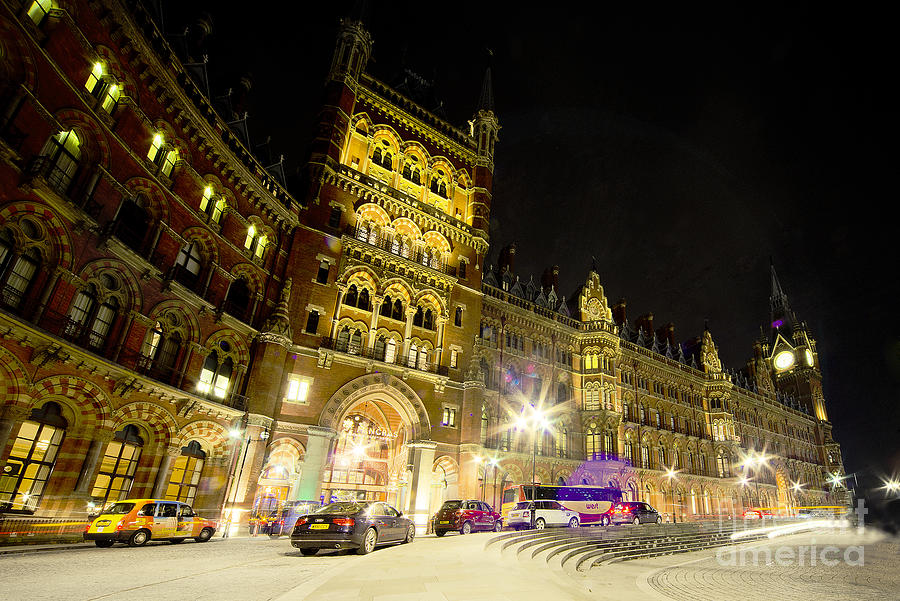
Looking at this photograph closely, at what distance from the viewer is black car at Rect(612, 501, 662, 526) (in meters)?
29.2

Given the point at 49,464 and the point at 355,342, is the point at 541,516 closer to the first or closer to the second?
the point at 355,342

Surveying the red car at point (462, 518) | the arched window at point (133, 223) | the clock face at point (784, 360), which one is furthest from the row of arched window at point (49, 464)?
the clock face at point (784, 360)

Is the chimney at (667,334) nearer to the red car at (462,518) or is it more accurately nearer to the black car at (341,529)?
the red car at (462,518)

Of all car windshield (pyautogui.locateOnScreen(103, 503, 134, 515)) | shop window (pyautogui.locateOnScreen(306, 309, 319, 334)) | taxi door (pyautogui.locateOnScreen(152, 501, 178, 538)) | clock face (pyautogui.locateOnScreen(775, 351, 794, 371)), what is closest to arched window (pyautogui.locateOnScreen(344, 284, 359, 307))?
shop window (pyautogui.locateOnScreen(306, 309, 319, 334))

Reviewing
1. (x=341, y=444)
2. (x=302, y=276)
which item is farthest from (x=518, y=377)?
(x=302, y=276)

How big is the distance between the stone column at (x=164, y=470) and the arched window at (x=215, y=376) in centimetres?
288

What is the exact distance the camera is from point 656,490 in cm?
4578

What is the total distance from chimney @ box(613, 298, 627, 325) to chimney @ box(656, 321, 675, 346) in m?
10.7

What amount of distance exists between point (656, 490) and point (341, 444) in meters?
32.8

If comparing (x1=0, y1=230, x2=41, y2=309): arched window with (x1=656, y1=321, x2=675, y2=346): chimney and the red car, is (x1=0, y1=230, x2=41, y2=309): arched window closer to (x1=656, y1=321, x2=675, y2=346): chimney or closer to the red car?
the red car

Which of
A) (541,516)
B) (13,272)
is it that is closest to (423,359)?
(541,516)

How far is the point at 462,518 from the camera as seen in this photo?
21516 mm

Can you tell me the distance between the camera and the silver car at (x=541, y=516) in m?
24.2

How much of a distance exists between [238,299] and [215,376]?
4412 millimetres
